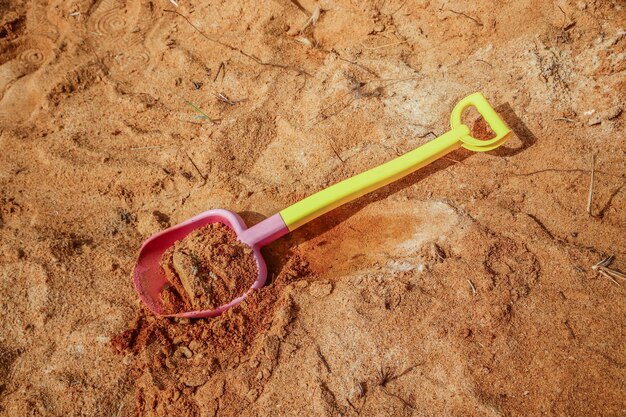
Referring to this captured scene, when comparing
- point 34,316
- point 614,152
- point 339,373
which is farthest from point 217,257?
point 614,152

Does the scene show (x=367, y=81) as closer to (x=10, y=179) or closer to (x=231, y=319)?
(x=231, y=319)

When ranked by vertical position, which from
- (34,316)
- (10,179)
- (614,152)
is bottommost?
(614,152)

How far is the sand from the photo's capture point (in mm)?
1780

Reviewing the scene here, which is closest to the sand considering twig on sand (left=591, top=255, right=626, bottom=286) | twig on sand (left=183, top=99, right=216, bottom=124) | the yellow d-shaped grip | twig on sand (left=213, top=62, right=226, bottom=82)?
the yellow d-shaped grip

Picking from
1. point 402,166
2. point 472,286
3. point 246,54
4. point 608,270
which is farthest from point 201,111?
point 608,270

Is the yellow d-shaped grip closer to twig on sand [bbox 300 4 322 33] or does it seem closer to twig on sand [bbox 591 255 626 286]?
twig on sand [bbox 591 255 626 286]

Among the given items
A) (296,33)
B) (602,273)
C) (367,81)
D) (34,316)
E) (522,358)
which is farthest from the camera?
(296,33)

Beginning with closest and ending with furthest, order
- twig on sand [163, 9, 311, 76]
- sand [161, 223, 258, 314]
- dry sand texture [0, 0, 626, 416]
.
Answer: dry sand texture [0, 0, 626, 416], sand [161, 223, 258, 314], twig on sand [163, 9, 311, 76]

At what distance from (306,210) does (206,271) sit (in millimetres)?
477

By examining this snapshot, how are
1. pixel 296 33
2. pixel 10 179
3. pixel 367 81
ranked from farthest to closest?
pixel 296 33
pixel 367 81
pixel 10 179

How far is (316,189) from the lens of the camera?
7.00 ft

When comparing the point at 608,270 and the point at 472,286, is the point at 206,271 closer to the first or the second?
the point at 472,286

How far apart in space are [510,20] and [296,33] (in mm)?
1149

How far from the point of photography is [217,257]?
180 centimetres
